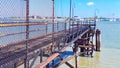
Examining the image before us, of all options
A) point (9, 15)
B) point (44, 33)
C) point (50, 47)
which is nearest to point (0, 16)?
point (9, 15)

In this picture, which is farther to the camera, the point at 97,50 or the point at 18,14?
the point at 97,50

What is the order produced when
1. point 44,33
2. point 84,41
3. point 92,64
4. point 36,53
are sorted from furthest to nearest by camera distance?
point 84,41 < point 92,64 < point 44,33 < point 36,53

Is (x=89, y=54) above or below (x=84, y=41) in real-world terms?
below

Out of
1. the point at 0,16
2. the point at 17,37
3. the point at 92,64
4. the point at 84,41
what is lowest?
the point at 92,64

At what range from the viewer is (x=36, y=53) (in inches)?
257

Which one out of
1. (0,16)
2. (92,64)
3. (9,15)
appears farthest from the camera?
(92,64)

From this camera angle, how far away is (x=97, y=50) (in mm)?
23562

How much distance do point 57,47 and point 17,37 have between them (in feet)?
5.73

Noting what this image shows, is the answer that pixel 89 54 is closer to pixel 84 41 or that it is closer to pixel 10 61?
pixel 84 41

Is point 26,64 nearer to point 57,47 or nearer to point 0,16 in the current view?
point 0,16

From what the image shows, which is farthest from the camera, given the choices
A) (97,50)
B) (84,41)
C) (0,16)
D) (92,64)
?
(97,50)

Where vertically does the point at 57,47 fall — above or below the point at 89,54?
above

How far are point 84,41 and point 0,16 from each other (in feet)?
51.7

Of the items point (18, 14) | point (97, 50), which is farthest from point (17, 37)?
point (97, 50)
